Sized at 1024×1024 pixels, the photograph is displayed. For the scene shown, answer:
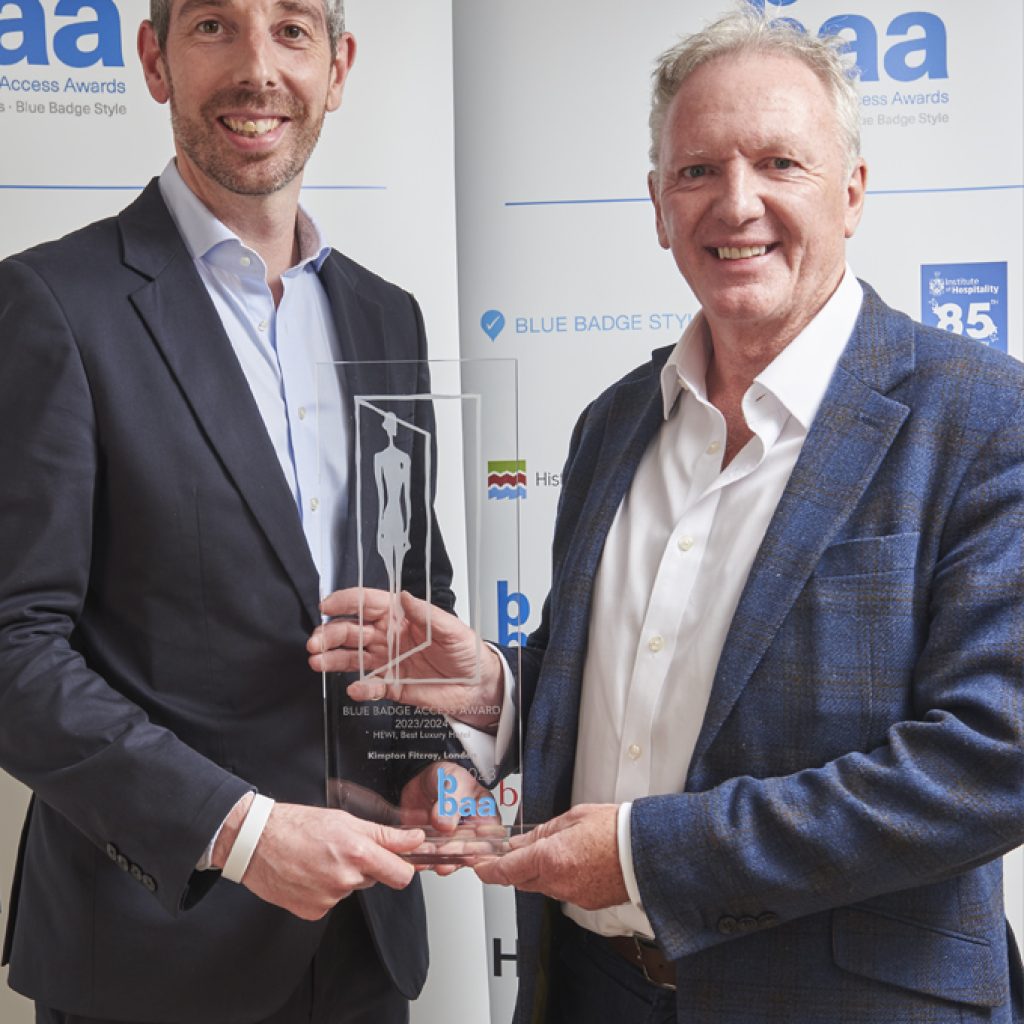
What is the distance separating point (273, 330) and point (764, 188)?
0.84 m

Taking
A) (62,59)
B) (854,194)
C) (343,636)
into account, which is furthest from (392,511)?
(62,59)

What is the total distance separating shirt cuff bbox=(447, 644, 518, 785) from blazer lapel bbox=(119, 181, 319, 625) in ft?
1.01

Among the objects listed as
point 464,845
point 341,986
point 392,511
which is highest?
point 392,511

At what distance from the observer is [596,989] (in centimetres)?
202

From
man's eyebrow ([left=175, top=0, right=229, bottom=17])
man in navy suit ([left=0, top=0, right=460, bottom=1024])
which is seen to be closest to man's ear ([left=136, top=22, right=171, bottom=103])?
man in navy suit ([left=0, top=0, right=460, bottom=1024])

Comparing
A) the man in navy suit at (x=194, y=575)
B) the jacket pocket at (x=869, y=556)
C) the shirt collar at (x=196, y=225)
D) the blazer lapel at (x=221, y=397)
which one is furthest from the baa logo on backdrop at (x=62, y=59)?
the jacket pocket at (x=869, y=556)

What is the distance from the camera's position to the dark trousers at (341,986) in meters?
2.20

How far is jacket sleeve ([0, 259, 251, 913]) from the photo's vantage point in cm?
190

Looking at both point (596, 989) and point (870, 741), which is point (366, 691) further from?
point (870, 741)

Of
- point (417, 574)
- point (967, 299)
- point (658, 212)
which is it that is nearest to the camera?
point (417, 574)

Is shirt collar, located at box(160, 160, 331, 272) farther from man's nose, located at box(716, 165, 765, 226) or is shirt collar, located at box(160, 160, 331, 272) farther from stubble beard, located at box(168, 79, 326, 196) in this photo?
man's nose, located at box(716, 165, 765, 226)

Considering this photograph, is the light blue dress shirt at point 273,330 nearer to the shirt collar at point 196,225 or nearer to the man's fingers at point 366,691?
the shirt collar at point 196,225

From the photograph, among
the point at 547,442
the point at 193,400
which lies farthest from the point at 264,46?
the point at 547,442

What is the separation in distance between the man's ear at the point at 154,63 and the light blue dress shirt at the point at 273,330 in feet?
0.48
